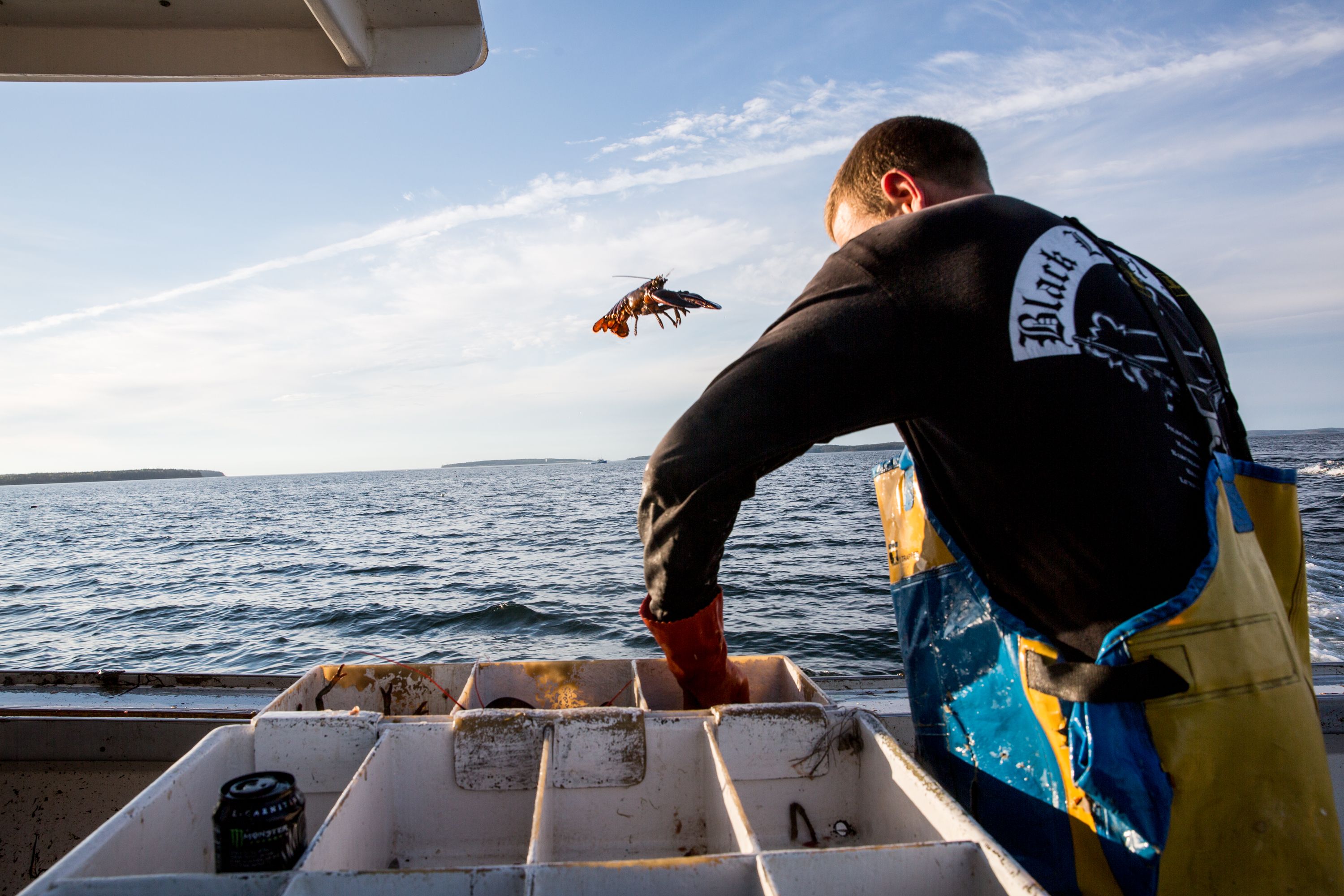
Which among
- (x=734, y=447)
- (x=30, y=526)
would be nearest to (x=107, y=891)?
(x=734, y=447)

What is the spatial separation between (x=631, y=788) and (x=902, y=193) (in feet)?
6.09

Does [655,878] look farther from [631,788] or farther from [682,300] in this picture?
[682,300]

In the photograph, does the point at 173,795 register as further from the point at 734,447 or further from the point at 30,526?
the point at 30,526

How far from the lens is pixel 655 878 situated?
1380 millimetres

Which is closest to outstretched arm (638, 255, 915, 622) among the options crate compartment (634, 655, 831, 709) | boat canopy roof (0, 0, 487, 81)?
crate compartment (634, 655, 831, 709)

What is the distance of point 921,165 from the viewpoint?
1.83 meters

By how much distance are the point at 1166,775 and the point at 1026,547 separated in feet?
1.60

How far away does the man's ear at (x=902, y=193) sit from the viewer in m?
1.83

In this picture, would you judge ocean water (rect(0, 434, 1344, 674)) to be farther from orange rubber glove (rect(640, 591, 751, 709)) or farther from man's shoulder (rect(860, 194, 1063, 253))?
man's shoulder (rect(860, 194, 1063, 253))

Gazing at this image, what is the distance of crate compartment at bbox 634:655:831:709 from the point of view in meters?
2.91

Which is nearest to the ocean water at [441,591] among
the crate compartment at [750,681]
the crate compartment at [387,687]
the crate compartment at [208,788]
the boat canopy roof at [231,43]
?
the crate compartment at [750,681]

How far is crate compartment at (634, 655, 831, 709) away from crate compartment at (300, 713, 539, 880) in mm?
779

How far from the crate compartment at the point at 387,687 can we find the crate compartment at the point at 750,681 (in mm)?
757

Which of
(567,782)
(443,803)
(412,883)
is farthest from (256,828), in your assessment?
(567,782)
